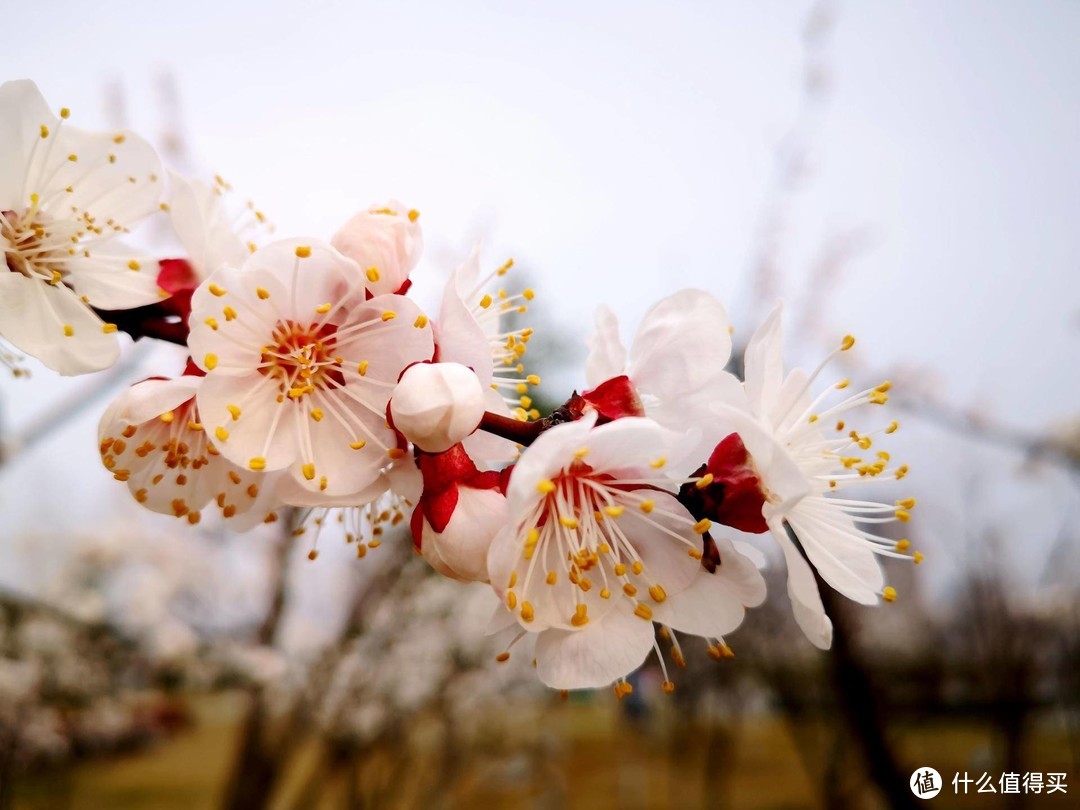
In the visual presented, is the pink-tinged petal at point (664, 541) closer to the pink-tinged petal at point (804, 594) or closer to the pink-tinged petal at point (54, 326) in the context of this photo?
the pink-tinged petal at point (804, 594)

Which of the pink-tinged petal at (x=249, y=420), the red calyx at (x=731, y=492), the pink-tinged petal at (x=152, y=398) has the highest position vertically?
the pink-tinged petal at (x=152, y=398)

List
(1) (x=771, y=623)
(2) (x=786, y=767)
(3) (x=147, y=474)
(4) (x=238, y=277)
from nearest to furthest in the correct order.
→ (4) (x=238, y=277) < (3) (x=147, y=474) < (1) (x=771, y=623) < (2) (x=786, y=767)

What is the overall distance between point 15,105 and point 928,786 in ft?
7.34

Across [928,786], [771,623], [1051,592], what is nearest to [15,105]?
[928,786]

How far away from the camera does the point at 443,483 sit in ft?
1.64

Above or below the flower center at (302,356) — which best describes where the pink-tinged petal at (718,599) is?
below

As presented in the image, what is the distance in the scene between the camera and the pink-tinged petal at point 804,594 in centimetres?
48

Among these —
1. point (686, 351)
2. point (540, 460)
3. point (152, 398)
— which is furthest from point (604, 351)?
point (152, 398)

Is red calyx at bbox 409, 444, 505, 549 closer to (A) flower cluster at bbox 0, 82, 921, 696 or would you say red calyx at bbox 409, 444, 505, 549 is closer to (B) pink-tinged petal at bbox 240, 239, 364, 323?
(A) flower cluster at bbox 0, 82, 921, 696

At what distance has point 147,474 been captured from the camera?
61 cm

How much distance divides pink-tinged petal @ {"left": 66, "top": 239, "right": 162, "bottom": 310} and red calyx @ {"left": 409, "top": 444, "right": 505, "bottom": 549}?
0.87ft

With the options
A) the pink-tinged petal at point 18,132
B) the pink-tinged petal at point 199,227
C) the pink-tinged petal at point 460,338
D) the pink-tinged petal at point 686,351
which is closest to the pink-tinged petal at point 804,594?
the pink-tinged petal at point 686,351

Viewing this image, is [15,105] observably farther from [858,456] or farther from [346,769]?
[346,769]

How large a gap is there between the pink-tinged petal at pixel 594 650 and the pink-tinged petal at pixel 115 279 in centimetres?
41
